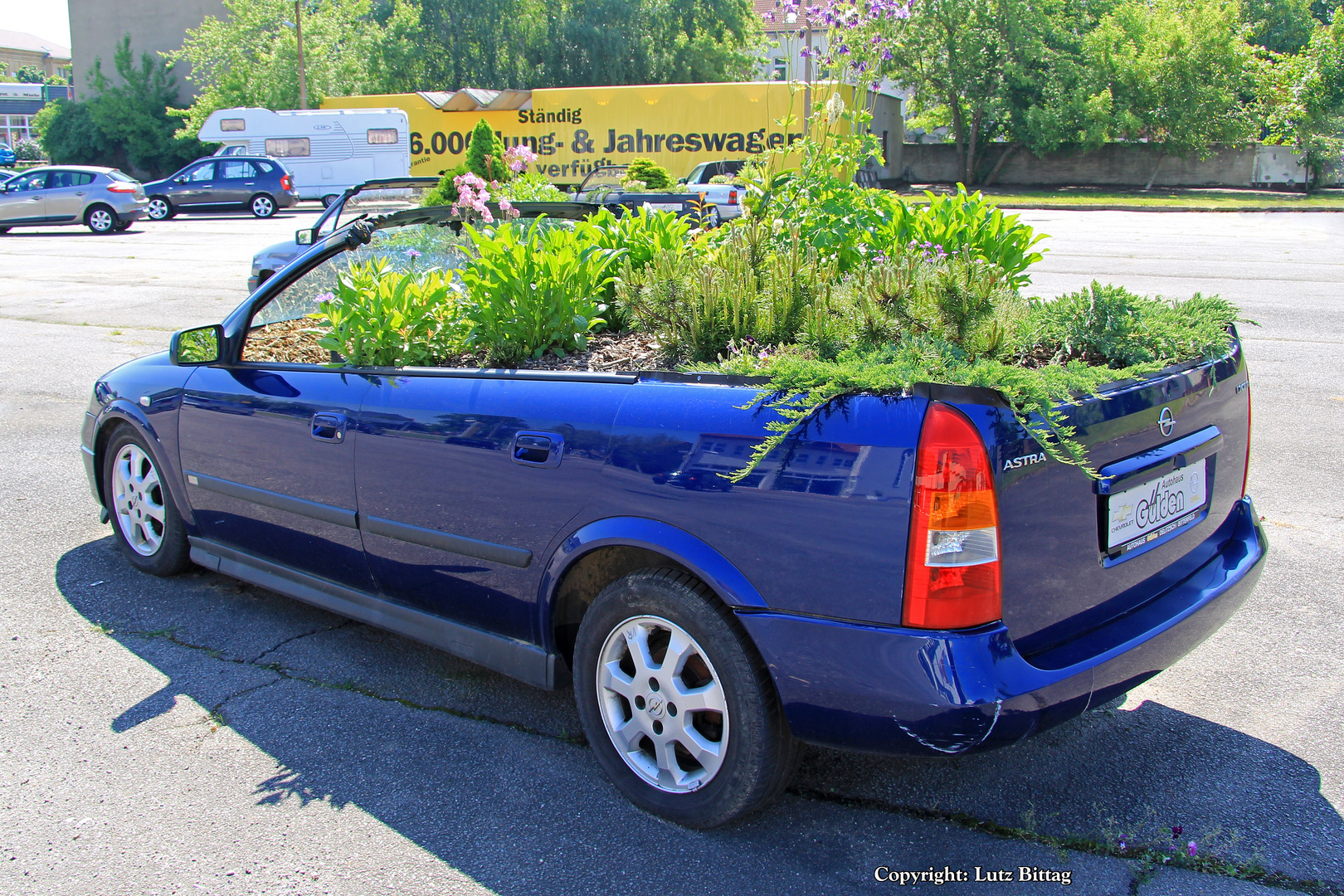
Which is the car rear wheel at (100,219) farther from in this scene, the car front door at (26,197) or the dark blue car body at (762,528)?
the dark blue car body at (762,528)

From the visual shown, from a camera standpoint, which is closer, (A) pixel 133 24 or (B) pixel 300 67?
(B) pixel 300 67

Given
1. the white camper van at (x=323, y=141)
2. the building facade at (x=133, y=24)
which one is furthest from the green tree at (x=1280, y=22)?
the building facade at (x=133, y=24)

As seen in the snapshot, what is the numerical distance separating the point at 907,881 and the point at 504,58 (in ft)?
141

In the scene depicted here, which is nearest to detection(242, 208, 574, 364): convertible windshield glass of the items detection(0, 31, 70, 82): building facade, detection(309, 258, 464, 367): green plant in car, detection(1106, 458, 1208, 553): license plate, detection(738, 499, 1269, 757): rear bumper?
detection(309, 258, 464, 367): green plant in car

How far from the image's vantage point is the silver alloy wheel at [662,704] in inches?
103

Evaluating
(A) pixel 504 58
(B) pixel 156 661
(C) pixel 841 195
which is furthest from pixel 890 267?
(A) pixel 504 58

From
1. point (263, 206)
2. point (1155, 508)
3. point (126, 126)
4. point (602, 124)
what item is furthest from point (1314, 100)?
point (126, 126)

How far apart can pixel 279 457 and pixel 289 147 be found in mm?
32432

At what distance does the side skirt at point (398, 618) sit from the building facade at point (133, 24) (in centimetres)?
5847

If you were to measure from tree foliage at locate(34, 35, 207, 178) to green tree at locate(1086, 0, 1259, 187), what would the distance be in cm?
3947

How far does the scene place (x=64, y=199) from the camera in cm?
2556

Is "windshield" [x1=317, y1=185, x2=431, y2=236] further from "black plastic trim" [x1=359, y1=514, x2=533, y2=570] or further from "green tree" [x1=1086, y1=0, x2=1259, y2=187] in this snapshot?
"green tree" [x1=1086, y1=0, x2=1259, y2=187]

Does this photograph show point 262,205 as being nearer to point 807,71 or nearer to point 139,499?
point 139,499

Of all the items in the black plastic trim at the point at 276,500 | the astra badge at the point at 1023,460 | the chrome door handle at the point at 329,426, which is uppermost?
the astra badge at the point at 1023,460
